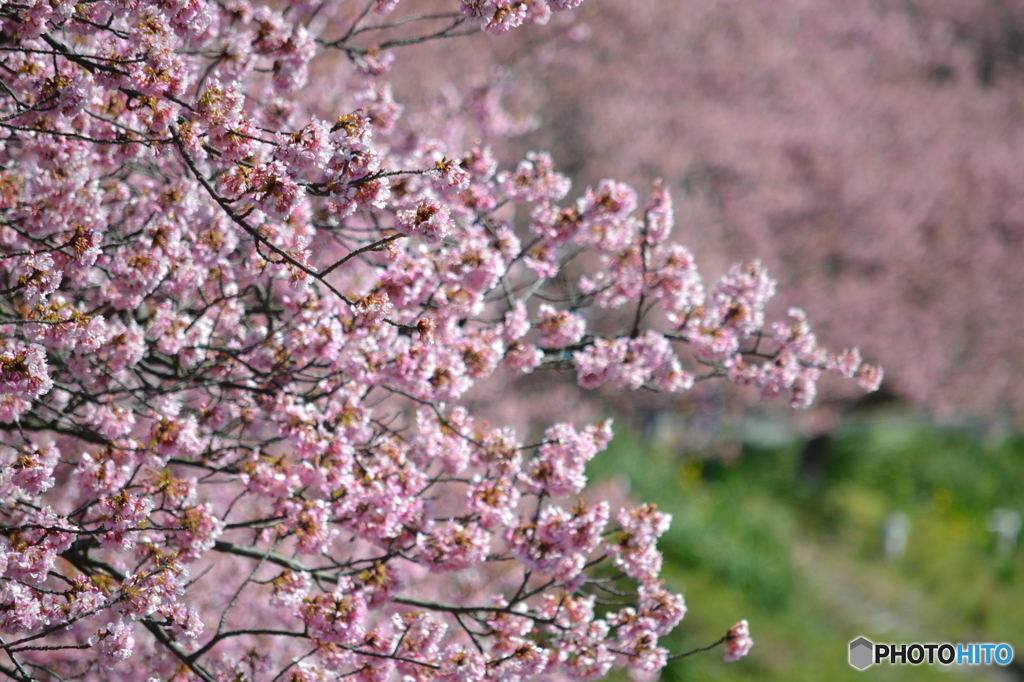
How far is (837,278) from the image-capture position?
14.6 meters

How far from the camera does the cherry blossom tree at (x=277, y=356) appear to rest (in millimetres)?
2861

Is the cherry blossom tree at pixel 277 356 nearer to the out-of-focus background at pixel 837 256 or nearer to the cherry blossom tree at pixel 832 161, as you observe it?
the out-of-focus background at pixel 837 256

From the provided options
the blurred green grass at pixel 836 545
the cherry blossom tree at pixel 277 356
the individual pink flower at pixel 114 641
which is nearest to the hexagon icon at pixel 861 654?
the blurred green grass at pixel 836 545

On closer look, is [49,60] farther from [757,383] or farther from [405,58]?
[405,58]

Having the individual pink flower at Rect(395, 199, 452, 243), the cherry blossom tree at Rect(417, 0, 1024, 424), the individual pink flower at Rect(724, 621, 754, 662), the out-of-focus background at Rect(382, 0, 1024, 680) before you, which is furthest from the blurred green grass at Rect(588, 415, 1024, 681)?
the individual pink flower at Rect(395, 199, 452, 243)

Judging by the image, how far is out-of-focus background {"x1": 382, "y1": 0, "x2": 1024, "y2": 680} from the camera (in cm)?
1180

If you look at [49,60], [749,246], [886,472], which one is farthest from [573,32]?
[886,472]

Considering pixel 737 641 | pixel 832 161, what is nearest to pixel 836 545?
pixel 832 161

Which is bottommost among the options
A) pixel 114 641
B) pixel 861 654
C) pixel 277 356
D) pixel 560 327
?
pixel 114 641

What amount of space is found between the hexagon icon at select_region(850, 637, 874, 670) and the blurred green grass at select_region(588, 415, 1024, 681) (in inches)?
4.4

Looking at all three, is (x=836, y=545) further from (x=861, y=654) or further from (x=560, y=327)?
(x=560, y=327)

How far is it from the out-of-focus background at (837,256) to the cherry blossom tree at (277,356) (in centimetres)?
637

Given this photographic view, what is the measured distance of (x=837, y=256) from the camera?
14805 millimetres

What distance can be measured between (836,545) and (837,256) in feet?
13.9
